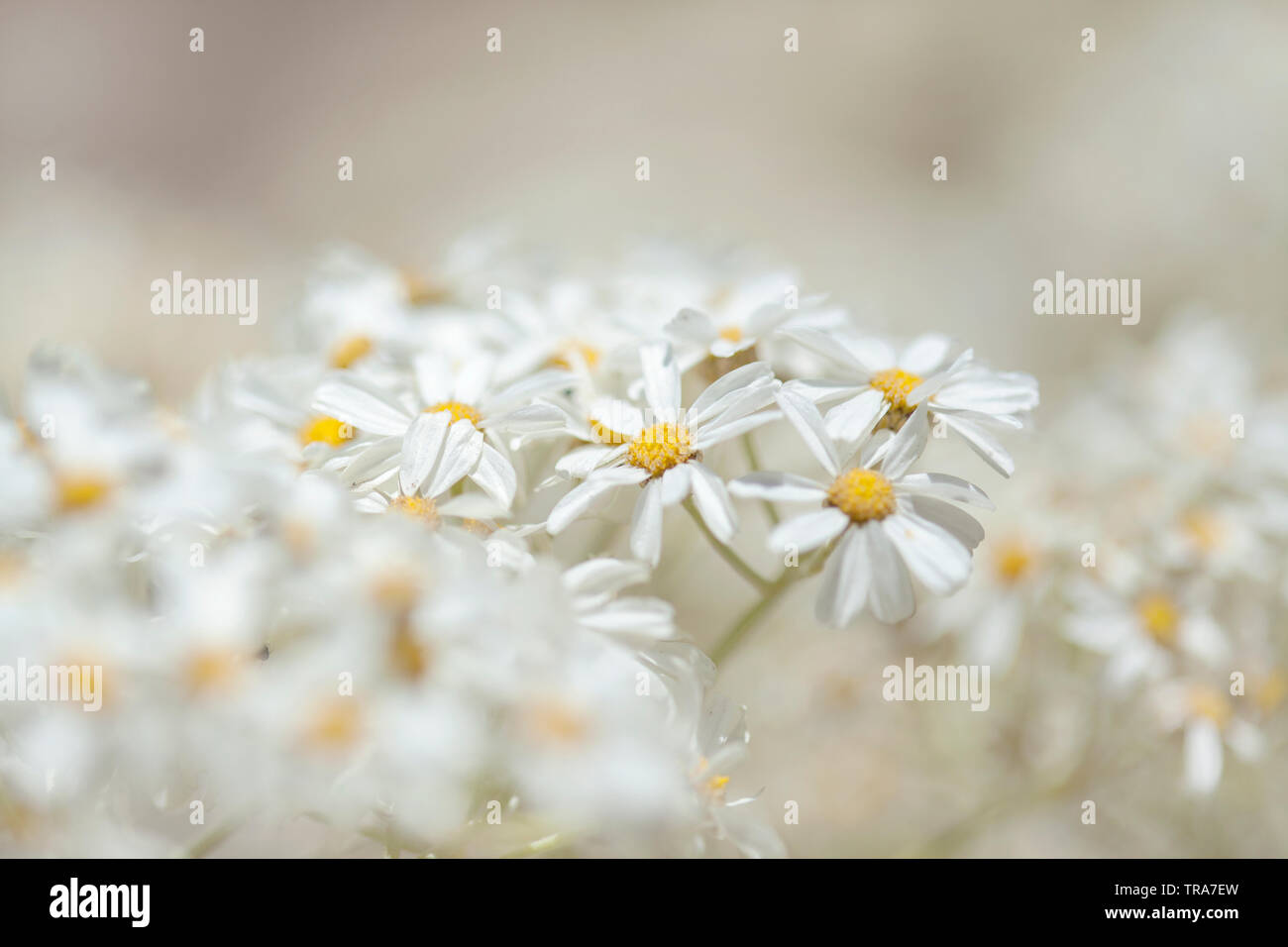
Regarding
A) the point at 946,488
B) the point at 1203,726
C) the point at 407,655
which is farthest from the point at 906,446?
the point at 1203,726

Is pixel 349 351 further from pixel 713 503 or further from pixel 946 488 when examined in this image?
pixel 946 488

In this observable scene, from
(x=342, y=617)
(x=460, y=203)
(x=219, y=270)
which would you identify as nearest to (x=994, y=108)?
(x=460, y=203)

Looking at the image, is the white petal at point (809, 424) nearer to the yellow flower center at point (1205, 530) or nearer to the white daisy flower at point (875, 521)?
the white daisy flower at point (875, 521)

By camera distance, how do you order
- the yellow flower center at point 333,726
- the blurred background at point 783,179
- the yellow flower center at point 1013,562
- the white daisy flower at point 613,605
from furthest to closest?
the blurred background at point 783,179 < the yellow flower center at point 1013,562 < the white daisy flower at point 613,605 < the yellow flower center at point 333,726

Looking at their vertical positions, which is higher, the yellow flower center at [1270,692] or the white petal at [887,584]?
the white petal at [887,584]

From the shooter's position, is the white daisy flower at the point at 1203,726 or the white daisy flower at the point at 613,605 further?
the white daisy flower at the point at 1203,726

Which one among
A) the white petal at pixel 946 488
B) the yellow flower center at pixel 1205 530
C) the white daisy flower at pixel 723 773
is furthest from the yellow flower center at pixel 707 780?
the yellow flower center at pixel 1205 530

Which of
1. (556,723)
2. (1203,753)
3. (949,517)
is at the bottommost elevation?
(1203,753)
